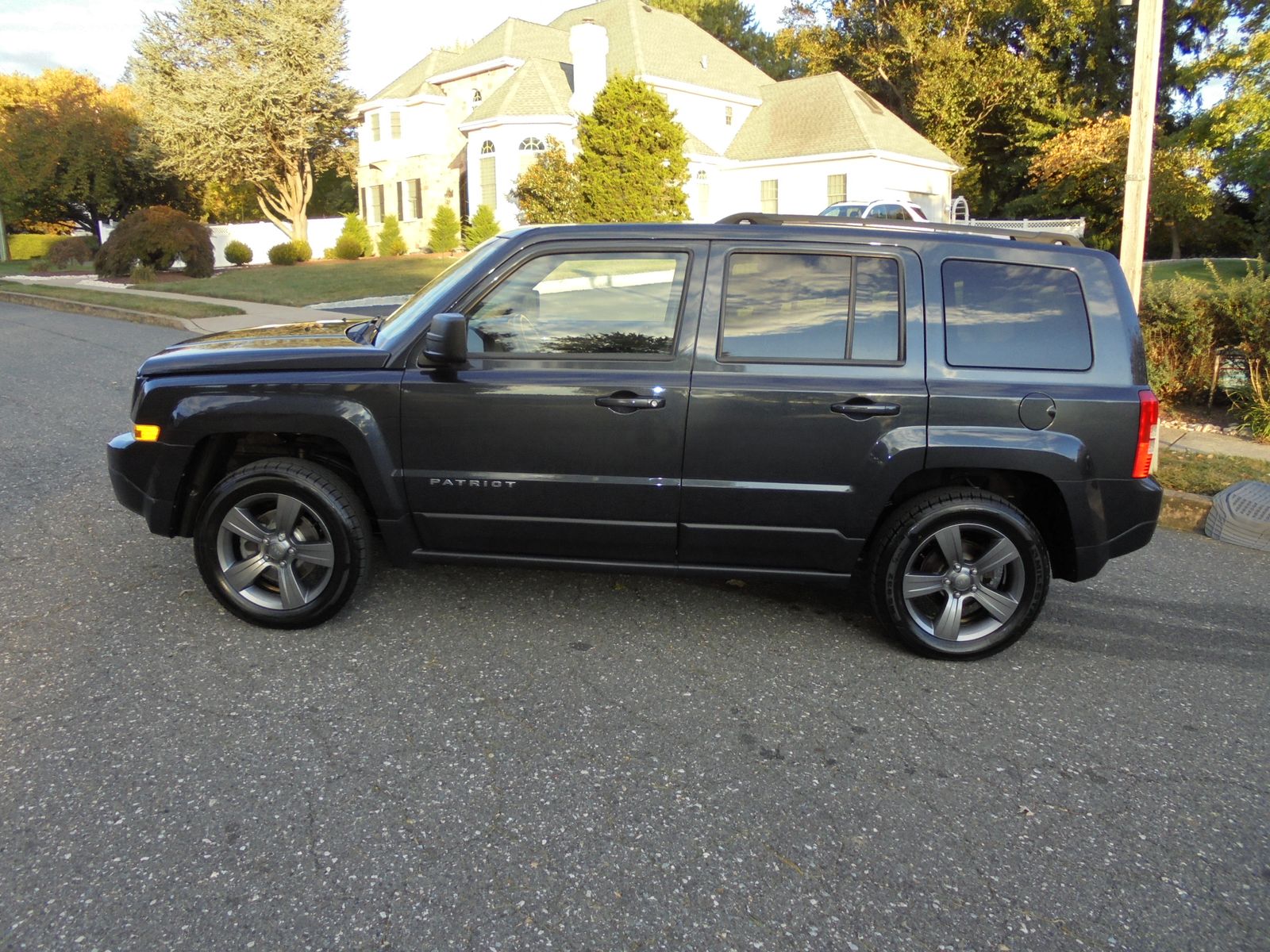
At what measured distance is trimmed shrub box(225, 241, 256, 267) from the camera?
119 ft

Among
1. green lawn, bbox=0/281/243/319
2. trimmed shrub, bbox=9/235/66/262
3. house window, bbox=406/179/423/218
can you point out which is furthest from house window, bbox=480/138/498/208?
trimmed shrub, bbox=9/235/66/262

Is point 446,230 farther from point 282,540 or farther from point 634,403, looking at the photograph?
point 634,403

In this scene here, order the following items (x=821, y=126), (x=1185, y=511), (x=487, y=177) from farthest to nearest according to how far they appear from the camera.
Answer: (x=821, y=126) < (x=487, y=177) < (x=1185, y=511)

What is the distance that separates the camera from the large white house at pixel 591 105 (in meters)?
32.6

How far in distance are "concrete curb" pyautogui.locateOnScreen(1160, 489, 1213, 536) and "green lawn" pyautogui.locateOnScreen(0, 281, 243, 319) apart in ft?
49.8

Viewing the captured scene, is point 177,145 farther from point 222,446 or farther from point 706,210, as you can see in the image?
point 222,446

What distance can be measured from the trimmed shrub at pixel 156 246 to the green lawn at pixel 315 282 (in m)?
0.81

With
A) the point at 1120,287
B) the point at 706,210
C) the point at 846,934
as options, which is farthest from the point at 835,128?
the point at 846,934

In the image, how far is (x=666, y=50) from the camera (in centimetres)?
3584

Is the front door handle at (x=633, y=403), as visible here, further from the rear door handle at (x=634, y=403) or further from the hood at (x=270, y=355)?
the hood at (x=270, y=355)

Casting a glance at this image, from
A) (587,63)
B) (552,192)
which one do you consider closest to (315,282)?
(552,192)

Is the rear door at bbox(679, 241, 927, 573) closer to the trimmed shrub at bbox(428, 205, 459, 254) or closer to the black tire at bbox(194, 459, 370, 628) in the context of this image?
the black tire at bbox(194, 459, 370, 628)

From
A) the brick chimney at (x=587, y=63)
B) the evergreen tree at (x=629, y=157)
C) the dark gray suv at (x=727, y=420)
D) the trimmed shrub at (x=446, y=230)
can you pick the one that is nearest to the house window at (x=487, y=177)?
the trimmed shrub at (x=446, y=230)

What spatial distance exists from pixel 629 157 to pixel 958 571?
19.7 meters
